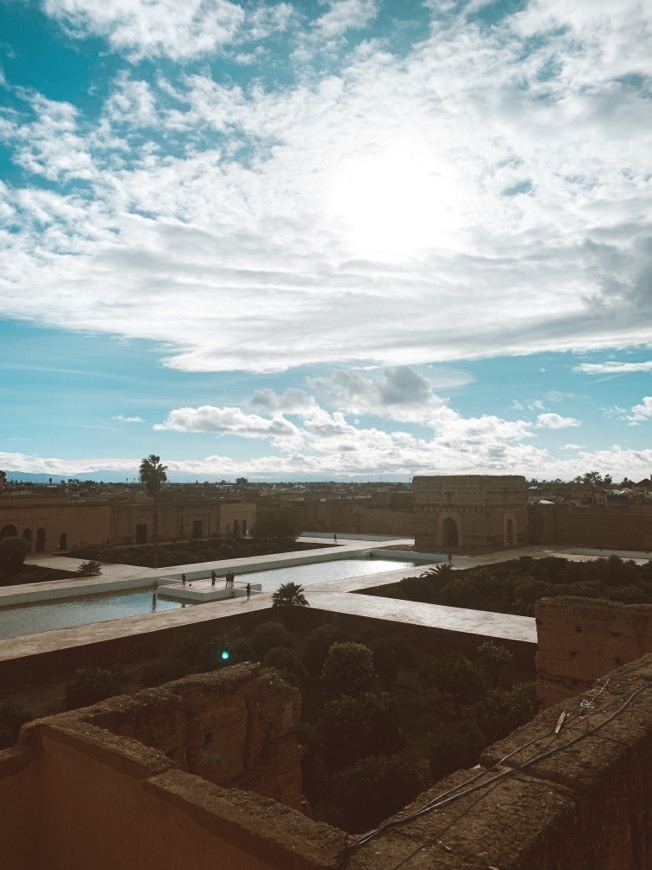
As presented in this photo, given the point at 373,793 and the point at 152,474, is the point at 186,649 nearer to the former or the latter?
the point at 373,793

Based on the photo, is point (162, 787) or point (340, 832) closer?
point (340, 832)

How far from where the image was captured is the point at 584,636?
9.54 metres

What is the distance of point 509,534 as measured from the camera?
103 ft

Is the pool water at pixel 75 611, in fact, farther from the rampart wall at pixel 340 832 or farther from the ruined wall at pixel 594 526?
the ruined wall at pixel 594 526

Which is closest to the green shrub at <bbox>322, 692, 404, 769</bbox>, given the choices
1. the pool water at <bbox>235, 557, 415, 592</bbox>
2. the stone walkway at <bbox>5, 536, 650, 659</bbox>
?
the stone walkway at <bbox>5, 536, 650, 659</bbox>


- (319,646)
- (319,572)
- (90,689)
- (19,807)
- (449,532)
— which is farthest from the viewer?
(449,532)

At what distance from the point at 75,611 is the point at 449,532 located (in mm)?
19790

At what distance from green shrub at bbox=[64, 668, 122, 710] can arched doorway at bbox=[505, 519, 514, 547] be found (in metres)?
24.0

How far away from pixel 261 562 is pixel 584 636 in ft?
52.4

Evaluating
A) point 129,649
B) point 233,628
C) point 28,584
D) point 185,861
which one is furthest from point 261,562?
point 185,861

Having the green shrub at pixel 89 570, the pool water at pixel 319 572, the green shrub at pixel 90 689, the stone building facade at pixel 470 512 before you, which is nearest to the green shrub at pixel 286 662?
the green shrub at pixel 90 689

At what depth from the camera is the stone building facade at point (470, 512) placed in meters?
30.7

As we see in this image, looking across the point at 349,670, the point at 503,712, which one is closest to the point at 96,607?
the point at 349,670

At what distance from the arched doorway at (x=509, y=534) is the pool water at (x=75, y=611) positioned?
1820cm
